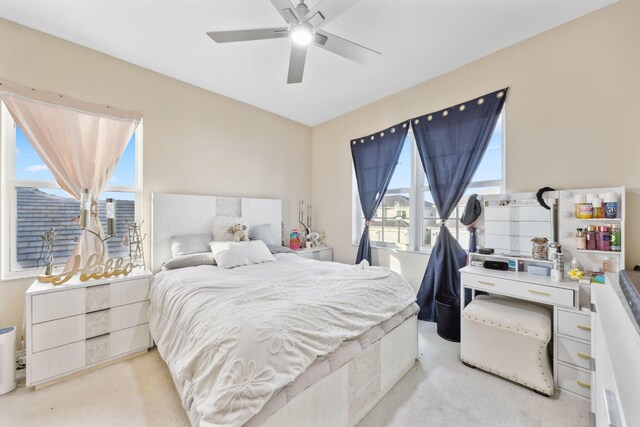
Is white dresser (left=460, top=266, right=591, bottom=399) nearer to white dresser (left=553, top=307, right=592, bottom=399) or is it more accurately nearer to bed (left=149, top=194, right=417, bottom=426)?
white dresser (left=553, top=307, right=592, bottom=399)

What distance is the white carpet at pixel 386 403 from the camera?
1.59m

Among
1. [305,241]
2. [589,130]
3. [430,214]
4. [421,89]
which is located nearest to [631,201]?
[589,130]

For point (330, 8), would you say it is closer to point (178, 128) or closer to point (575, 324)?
point (178, 128)

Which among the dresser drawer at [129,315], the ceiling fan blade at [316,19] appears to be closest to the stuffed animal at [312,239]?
the dresser drawer at [129,315]

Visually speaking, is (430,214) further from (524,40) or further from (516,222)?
(524,40)

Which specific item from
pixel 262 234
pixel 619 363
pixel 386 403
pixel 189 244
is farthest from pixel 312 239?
pixel 619 363

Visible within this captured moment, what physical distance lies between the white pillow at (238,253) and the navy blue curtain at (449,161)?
74.0 inches

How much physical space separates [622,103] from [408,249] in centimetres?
224

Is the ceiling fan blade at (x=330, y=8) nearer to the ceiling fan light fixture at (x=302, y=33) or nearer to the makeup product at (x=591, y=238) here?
the ceiling fan light fixture at (x=302, y=33)

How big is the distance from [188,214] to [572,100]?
3876mm

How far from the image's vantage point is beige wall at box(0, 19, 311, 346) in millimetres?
2191

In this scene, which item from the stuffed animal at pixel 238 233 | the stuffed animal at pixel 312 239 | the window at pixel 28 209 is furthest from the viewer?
the stuffed animal at pixel 312 239

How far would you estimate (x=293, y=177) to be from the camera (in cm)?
422

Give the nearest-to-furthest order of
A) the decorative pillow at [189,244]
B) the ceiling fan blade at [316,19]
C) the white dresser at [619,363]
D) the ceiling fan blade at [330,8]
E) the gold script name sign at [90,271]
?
the white dresser at [619,363] < the ceiling fan blade at [330,8] < the ceiling fan blade at [316,19] < the gold script name sign at [90,271] < the decorative pillow at [189,244]
